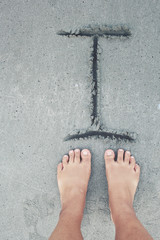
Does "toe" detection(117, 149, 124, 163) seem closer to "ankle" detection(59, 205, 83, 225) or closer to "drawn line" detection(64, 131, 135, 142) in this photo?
"drawn line" detection(64, 131, 135, 142)

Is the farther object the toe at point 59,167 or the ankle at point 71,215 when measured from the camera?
the toe at point 59,167

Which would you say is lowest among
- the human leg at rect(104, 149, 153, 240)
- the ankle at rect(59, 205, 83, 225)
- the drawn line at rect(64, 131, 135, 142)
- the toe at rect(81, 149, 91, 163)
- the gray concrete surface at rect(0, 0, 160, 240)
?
the ankle at rect(59, 205, 83, 225)

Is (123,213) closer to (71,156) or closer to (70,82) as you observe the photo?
(71,156)

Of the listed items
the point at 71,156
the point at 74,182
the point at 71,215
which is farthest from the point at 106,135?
the point at 71,215

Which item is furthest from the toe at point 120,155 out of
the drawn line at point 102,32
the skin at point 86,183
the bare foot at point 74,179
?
the drawn line at point 102,32

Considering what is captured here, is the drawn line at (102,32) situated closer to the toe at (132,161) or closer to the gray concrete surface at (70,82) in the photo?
the gray concrete surface at (70,82)

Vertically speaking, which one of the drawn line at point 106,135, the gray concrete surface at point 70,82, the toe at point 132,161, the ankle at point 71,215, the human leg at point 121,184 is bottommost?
the ankle at point 71,215

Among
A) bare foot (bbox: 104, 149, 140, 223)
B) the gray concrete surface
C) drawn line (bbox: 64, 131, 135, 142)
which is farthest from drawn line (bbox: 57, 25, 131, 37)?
bare foot (bbox: 104, 149, 140, 223)
